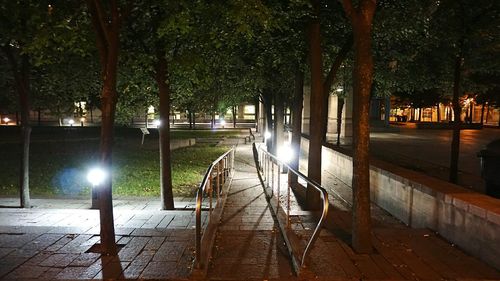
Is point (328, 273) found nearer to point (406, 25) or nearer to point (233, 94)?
point (406, 25)

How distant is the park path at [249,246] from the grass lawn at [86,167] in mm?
4435

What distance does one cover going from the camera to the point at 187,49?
34.6ft

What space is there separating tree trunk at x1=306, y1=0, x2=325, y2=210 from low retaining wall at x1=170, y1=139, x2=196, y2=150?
17.5m

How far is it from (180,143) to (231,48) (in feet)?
54.9

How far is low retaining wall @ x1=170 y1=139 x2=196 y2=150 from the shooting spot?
26888 millimetres

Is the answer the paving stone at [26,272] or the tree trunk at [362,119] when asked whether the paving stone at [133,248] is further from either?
the tree trunk at [362,119]

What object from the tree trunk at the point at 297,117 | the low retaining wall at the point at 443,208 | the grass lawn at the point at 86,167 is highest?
the tree trunk at the point at 297,117

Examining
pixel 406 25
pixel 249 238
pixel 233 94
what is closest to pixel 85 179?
pixel 233 94

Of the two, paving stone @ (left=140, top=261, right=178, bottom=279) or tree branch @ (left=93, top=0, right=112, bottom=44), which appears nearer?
paving stone @ (left=140, top=261, right=178, bottom=279)

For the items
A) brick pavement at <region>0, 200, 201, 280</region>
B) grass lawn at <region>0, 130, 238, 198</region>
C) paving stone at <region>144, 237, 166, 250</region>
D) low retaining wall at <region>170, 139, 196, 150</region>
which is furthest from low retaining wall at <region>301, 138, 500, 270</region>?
low retaining wall at <region>170, 139, 196, 150</region>

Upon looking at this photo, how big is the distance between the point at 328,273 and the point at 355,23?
11.2 ft

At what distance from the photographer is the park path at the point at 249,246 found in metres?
5.52

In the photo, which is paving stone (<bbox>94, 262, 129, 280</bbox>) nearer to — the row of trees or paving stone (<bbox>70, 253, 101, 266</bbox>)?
paving stone (<bbox>70, 253, 101, 266</bbox>)

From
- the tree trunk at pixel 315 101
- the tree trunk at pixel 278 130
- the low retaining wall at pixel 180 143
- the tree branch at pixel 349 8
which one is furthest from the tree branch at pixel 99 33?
the low retaining wall at pixel 180 143
